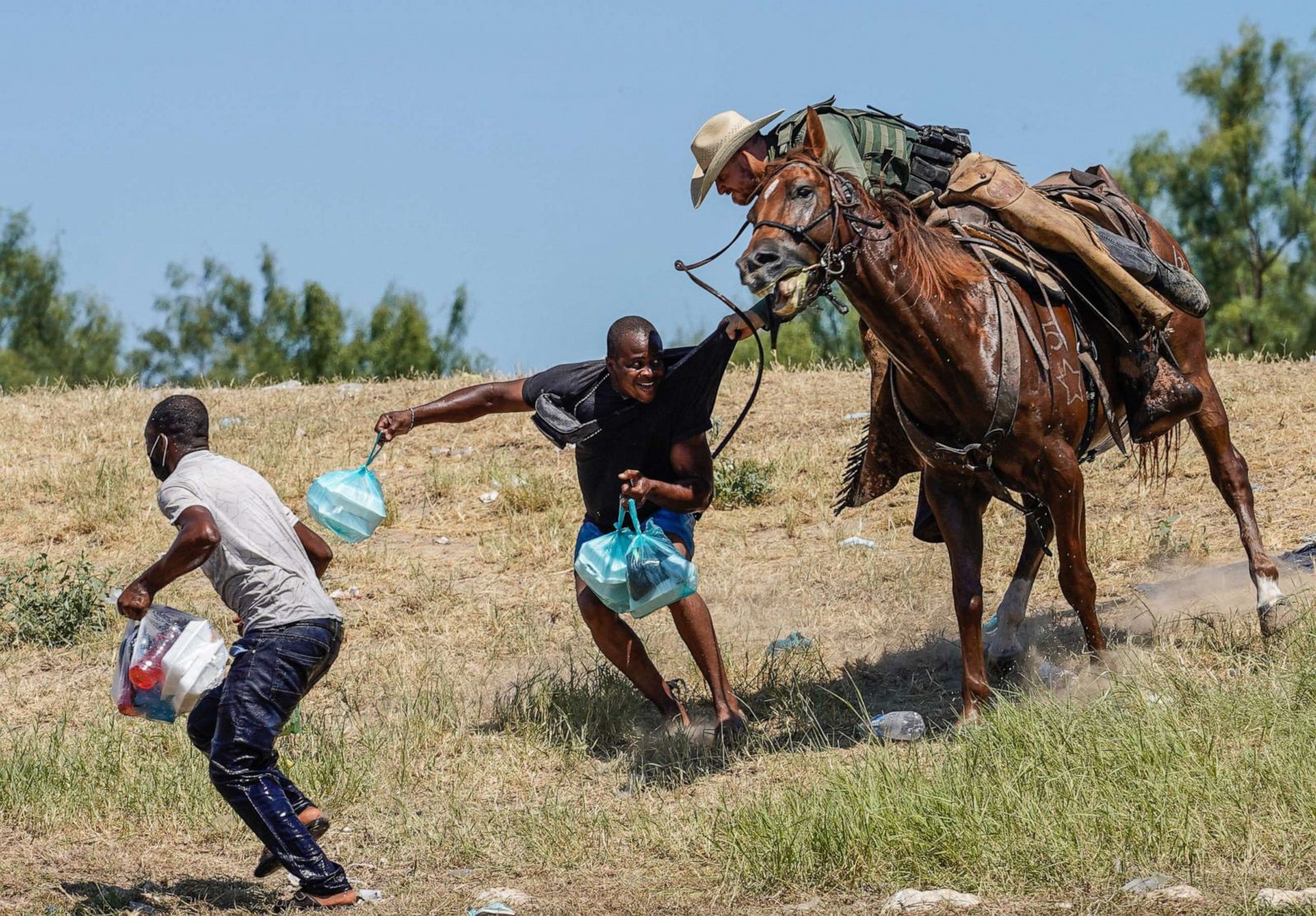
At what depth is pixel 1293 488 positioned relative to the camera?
9.91m

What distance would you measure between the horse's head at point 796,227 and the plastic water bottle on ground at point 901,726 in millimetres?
2030

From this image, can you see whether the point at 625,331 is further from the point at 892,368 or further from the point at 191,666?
the point at 191,666

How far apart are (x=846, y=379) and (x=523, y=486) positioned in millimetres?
3704

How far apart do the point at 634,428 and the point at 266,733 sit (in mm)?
2233

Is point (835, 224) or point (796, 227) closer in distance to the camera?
point (796, 227)

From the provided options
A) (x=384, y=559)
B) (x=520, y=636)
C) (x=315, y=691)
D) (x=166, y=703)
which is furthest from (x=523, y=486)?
(x=166, y=703)

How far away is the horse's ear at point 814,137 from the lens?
21.0 feet

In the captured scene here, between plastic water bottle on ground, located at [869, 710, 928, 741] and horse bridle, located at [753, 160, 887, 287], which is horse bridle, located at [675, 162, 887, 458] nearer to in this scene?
horse bridle, located at [753, 160, 887, 287]

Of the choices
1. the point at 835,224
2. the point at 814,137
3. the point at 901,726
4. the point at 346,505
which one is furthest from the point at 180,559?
the point at 901,726

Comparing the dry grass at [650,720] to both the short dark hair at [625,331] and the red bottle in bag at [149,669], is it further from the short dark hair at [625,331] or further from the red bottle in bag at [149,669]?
the short dark hair at [625,331]

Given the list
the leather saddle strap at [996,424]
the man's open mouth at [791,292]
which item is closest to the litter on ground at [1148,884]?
the leather saddle strap at [996,424]

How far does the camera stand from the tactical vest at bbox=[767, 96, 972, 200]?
7098mm

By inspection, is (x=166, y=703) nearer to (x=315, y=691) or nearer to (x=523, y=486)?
(x=315, y=691)

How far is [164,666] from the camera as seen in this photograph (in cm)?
553
